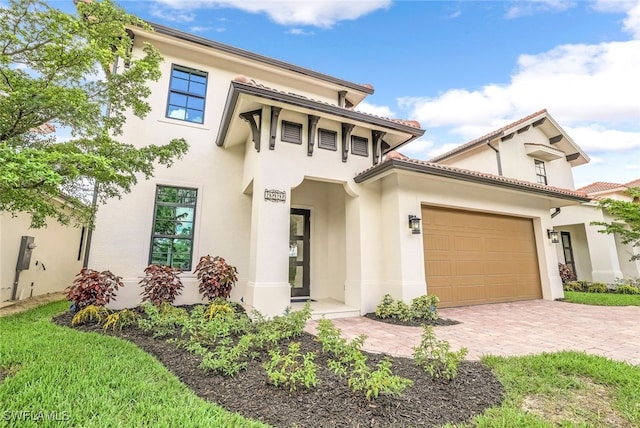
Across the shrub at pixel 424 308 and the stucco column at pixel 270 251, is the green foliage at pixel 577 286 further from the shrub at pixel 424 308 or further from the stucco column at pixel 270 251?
the stucco column at pixel 270 251

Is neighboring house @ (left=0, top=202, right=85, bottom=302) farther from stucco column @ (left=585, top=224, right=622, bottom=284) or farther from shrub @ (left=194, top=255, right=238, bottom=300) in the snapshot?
stucco column @ (left=585, top=224, right=622, bottom=284)

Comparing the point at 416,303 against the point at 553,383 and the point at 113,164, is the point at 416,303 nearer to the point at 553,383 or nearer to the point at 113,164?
the point at 553,383

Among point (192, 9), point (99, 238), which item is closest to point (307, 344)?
point (99, 238)

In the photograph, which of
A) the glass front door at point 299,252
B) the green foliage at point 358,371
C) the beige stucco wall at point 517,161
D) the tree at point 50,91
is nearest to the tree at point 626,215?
the beige stucco wall at point 517,161

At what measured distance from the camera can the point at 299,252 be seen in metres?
8.31

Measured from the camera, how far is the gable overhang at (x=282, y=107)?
5725mm

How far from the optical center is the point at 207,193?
754cm

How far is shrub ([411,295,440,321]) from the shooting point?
5977 millimetres

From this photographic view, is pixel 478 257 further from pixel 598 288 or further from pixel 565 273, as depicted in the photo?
pixel 565 273

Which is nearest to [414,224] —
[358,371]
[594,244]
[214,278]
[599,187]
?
[358,371]

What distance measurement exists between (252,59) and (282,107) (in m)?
3.42

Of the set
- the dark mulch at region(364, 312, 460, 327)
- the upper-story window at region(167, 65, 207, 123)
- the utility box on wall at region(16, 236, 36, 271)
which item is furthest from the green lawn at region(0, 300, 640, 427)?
the upper-story window at region(167, 65, 207, 123)

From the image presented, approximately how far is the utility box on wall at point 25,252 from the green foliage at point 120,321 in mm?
5030

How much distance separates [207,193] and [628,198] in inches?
732
